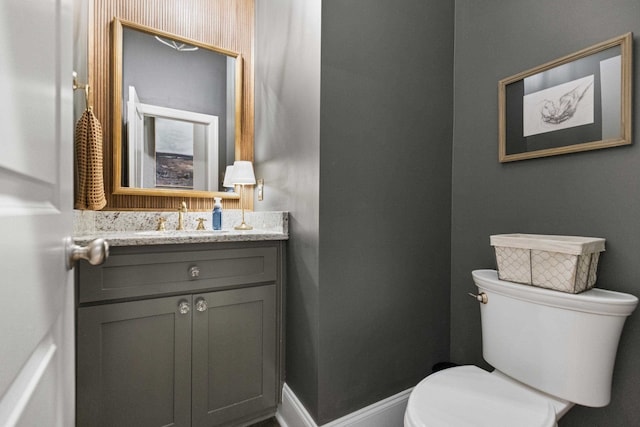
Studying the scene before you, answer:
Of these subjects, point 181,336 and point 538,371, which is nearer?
point 538,371

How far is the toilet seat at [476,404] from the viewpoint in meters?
0.88

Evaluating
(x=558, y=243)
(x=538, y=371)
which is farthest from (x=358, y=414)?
(x=558, y=243)

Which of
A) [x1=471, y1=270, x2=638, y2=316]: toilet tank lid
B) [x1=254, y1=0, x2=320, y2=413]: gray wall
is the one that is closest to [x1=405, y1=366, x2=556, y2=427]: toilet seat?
[x1=471, y1=270, x2=638, y2=316]: toilet tank lid

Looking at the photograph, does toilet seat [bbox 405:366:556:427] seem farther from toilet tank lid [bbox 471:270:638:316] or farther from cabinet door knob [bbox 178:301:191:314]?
cabinet door knob [bbox 178:301:191:314]

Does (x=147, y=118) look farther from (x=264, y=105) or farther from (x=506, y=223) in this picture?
(x=506, y=223)

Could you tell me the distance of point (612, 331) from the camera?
96 cm

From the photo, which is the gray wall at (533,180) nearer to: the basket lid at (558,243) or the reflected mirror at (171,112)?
the basket lid at (558,243)

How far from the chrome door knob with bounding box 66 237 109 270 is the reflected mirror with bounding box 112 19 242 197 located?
3.88 feet

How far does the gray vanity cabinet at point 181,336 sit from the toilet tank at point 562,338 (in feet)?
3.20

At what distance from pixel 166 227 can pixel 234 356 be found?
796 mm

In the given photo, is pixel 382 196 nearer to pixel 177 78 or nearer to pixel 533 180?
pixel 533 180

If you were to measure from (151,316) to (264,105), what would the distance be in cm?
127

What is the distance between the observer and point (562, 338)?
1.00m

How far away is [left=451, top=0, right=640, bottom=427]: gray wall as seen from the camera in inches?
41.5
